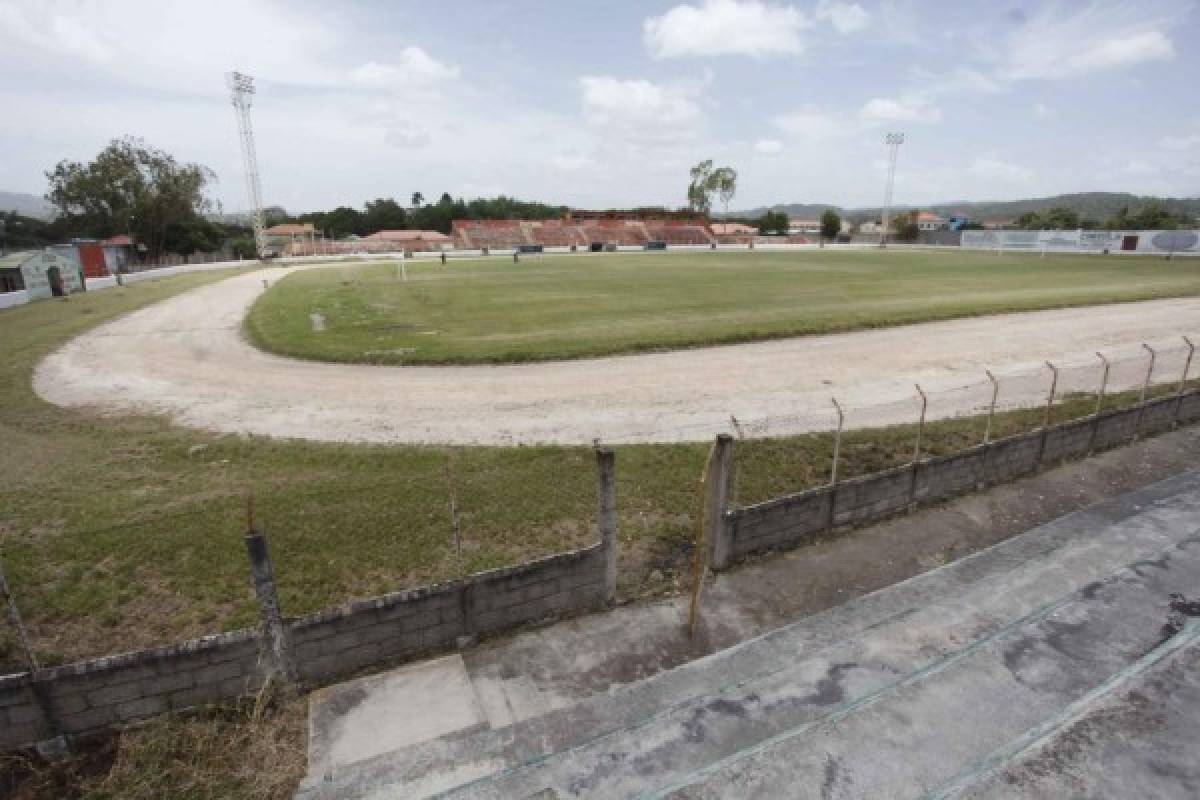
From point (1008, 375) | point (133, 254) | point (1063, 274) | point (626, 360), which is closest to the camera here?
point (1008, 375)

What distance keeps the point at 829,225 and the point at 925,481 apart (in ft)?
471

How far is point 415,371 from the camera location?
19188mm

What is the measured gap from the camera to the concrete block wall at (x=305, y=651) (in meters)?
5.89

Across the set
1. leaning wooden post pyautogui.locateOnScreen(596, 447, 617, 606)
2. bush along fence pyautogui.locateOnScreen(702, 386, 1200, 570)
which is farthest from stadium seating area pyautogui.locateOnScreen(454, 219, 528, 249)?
leaning wooden post pyautogui.locateOnScreen(596, 447, 617, 606)

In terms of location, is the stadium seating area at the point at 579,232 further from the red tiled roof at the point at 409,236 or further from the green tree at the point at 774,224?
the green tree at the point at 774,224

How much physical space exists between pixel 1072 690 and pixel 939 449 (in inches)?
265

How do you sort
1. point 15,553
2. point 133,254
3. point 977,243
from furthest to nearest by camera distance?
point 977,243 < point 133,254 < point 15,553

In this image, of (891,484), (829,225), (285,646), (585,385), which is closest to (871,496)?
(891,484)

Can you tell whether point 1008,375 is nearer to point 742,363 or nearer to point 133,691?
point 742,363

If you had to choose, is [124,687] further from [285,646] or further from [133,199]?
[133,199]

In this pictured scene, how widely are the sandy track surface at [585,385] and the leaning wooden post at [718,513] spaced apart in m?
3.72

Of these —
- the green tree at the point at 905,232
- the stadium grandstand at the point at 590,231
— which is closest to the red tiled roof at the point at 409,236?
the stadium grandstand at the point at 590,231

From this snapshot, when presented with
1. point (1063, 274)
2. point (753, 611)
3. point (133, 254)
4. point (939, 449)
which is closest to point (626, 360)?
point (939, 449)

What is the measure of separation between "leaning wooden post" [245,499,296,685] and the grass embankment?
1.36 ft
